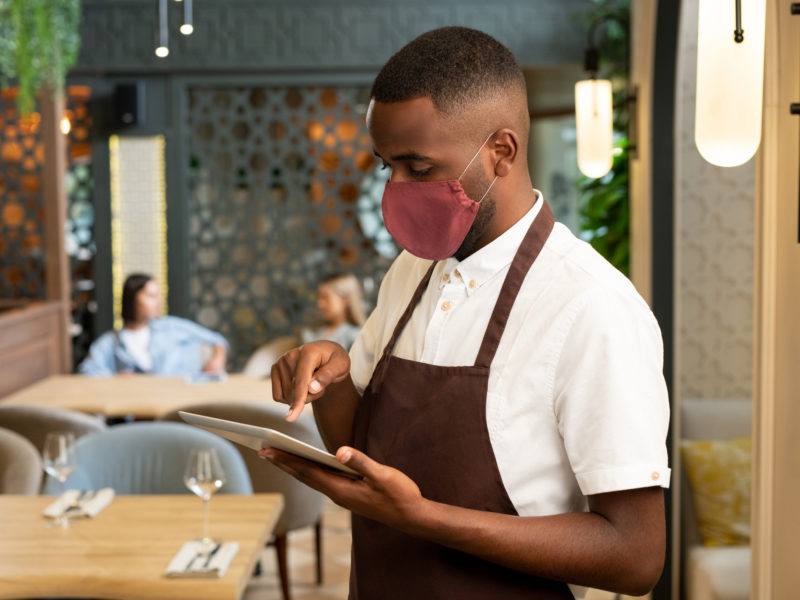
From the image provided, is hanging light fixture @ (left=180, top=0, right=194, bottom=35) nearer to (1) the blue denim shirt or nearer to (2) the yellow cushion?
(2) the yellow cushion

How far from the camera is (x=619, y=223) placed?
5098mm

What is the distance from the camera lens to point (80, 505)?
2584 millimetres

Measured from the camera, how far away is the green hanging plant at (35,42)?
219 inches

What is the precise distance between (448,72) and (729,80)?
2.18ft

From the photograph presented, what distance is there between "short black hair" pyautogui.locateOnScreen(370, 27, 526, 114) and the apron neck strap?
0.61 feet

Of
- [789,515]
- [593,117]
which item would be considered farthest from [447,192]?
[593,117]

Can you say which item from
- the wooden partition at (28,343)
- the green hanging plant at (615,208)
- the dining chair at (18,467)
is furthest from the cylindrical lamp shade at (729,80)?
the wooden partition at (28,343)

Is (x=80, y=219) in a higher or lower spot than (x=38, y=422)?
higher

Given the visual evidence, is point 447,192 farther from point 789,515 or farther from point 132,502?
point 132,502

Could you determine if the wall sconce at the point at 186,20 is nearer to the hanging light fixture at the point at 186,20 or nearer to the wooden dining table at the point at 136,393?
the hanging light fixture at the point at 186,20

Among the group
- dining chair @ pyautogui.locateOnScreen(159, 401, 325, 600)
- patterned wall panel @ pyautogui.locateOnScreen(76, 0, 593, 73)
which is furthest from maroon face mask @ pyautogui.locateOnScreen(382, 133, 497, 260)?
patterned wall panel @ pyautogui.locateOnScreen(76, 0, 593, 73)

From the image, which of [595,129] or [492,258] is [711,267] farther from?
[492,258]

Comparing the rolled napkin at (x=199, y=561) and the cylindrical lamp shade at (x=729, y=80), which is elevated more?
the cylindrical lamp shade at (x=729, y=80)

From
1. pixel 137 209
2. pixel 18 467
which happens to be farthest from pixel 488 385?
pixel 137 209
